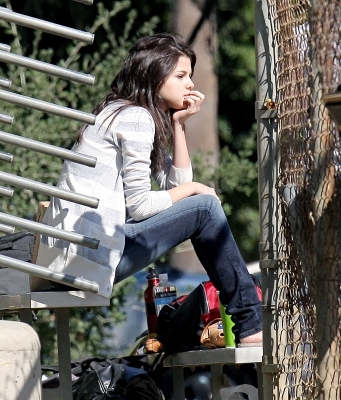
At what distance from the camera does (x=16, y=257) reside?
4168mm

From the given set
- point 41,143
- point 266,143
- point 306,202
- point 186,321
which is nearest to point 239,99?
point 186,321

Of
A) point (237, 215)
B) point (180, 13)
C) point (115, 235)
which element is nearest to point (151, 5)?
point (180, 13)

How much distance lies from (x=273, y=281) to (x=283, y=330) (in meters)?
0.17

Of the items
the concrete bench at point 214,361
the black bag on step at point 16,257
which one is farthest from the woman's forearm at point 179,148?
the concrete bench at point 214,361

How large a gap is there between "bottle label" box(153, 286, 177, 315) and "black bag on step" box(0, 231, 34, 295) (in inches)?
23.7

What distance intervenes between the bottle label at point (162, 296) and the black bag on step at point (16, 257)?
0.60m

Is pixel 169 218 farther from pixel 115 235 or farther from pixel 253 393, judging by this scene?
pixel 253 393

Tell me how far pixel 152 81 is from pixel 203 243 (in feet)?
2.34

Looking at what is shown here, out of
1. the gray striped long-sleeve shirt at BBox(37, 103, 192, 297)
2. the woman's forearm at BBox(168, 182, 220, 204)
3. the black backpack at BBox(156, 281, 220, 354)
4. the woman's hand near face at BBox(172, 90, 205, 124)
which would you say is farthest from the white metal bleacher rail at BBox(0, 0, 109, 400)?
the woman's hand near face at BBox(172, 90, 205, 124)

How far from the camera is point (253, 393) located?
3990 mm

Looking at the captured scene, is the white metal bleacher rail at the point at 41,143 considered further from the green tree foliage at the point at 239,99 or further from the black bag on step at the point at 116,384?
the green tree foliage at the point at 239,99

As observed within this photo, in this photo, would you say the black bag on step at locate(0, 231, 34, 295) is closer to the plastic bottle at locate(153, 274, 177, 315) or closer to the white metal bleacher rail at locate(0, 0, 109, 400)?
the plastic bottle at locate(153, 274, 177, 315)

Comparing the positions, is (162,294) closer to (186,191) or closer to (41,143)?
(186,191)

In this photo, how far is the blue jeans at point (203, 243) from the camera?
3842 millimetres
